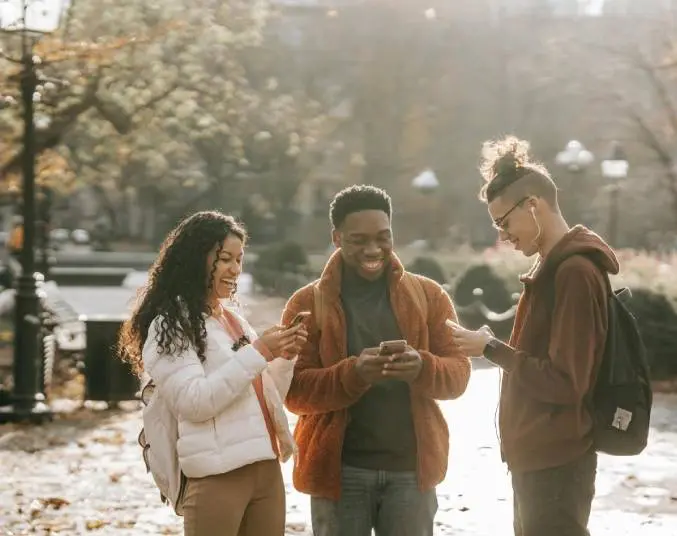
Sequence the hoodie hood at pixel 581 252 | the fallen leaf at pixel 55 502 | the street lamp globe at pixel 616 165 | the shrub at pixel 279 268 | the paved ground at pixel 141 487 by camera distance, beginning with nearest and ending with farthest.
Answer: the hoodie hood at pixel 581 252 → the paved ground at pixel 141 487 → the fallen leaf at pixel 55 502 → the street lamp globe at pixel 616 165 → the shrub at pixel 279 268

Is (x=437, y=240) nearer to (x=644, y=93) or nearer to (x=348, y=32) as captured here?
(x=348, y=32)

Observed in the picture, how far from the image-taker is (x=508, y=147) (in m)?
4.16

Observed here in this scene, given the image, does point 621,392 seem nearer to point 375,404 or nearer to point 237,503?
point 375,404

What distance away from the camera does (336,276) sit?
419cm

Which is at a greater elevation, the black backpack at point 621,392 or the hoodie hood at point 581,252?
the hoodie hood at point 581,252

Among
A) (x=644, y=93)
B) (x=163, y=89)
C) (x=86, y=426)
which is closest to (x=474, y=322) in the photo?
(x=163, y=89)

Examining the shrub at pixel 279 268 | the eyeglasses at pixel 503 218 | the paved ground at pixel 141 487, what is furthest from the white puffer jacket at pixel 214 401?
the shrub at pixel 279 268

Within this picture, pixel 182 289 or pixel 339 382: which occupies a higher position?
pixel 182 289

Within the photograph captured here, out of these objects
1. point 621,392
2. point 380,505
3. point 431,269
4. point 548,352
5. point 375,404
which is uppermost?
point 548,352

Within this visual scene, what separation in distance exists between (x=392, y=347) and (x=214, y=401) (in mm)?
570

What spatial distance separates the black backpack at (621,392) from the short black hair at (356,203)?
29.7 inches

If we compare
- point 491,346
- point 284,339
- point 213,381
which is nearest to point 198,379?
point 213,381

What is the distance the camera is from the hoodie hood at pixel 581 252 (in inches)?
154

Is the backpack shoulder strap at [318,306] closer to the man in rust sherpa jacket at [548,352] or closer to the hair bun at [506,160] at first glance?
the man in rust sherpa jacket at [548,352]
